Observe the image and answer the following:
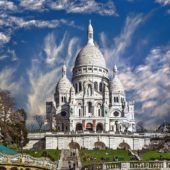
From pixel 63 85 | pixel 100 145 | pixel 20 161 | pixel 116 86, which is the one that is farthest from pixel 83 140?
pixel 20 161

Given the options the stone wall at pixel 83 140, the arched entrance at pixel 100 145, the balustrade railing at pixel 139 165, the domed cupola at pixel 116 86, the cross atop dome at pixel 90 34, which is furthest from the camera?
the cross atop dome at pixel 90 34

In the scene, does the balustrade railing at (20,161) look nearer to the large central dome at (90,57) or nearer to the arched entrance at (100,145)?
the arched entrance at (100,145)

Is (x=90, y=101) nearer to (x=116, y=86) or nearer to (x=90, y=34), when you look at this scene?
(x=116, y=86)

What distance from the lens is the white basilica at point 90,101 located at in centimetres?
13800

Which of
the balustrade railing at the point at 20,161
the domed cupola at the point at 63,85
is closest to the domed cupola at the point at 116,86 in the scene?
the domed cupola at the point at 63,85

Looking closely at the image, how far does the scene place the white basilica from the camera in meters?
138

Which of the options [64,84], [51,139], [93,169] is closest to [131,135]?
[51,139]

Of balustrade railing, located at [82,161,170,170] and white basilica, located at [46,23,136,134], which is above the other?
white basilica, located at [46,23,136,134]

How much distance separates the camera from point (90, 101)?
144 metres

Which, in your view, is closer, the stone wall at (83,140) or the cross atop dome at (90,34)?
the stone wall at (83,140)

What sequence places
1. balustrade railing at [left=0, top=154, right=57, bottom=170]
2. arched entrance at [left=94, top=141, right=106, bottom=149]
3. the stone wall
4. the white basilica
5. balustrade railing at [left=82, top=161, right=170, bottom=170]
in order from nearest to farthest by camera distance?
balustrade railing at [left=0, top=154, right=57, bottom=170] < balustrade railing at [left=82, top=161, right=170, bottom=170] < arched entrance at [left=94, top=141, right=106, bottom=149] < the stone wall < the white basilica

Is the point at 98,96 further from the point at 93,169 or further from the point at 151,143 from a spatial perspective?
the point at 93,169

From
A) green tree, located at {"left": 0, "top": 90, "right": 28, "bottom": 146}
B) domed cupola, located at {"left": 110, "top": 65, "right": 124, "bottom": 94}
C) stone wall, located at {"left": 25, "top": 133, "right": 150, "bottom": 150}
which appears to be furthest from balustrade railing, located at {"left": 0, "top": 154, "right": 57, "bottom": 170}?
domed cupola, located at {"left": 110, "top": 65, "right": 124, "bottom": 94}

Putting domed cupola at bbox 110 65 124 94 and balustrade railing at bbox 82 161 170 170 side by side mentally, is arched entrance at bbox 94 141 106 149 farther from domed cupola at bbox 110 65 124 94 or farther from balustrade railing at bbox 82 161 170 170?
balustrade railing at bbox 82 161 170 170
